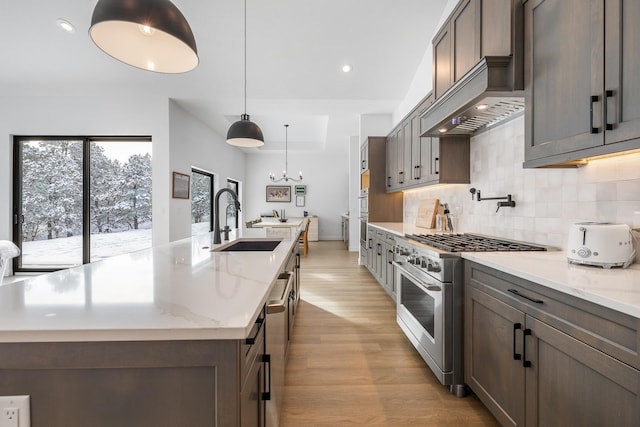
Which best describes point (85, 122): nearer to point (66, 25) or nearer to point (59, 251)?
point (66, 25)

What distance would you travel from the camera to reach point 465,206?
286cm

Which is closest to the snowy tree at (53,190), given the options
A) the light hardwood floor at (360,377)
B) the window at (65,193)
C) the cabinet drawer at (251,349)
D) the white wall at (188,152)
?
the window at (65,193)

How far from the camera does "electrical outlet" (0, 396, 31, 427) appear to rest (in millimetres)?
698

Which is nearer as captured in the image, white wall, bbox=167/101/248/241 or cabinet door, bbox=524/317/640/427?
cabinet door, bbox=524/317/640/427

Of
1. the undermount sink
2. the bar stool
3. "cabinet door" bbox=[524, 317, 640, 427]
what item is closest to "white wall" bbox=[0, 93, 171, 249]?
the bar stool

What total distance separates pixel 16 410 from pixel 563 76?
2.25m

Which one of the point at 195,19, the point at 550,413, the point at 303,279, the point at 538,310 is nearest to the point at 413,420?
the point at 550,413

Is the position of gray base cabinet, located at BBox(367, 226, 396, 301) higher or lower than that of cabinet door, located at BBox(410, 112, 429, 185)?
lower

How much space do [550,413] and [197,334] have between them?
1.36 metres

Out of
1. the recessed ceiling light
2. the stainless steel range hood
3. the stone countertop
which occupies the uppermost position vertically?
the recessed ceiling light

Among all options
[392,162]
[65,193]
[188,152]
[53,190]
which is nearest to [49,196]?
[53,190]

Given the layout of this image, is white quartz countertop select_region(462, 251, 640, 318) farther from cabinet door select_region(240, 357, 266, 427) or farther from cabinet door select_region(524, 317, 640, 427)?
cabinet door select_region(240, 357, 266, 427)

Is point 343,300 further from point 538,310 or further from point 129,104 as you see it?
point 129,104

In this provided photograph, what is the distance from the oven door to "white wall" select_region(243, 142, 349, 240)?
23.4ft
